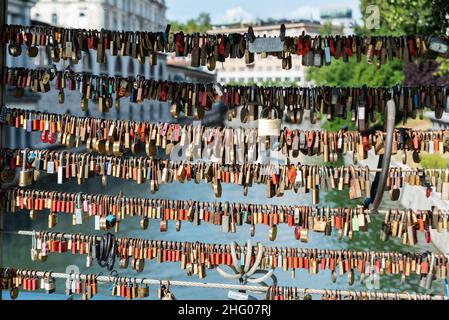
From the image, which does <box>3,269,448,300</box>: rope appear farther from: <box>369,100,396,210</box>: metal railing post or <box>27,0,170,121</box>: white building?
<box>27,0,170,121</box>: white building

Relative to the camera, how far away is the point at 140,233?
2086 centimetres

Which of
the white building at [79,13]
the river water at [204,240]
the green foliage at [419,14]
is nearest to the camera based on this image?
the river water at [204,240]

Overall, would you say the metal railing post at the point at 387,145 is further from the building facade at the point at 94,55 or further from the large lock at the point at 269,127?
the building facade at the point at 94,55

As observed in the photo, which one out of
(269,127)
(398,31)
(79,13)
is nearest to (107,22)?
(79,13)

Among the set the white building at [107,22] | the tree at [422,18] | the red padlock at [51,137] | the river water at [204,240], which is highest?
the white building at [107,22]

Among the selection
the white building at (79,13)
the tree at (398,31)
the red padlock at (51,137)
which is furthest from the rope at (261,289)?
the white building at (79,13)

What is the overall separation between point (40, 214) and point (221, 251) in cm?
1958

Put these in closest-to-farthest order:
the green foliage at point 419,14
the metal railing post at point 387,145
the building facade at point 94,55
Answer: the metal railing post at point 387,145 < the green foliage at point 419,14 < the building facade at point 94,55

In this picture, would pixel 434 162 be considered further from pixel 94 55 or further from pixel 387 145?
pixel 94 55

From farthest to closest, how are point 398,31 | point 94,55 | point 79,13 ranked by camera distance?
1. point 79,13
2. point 94,55
3. point 398,31

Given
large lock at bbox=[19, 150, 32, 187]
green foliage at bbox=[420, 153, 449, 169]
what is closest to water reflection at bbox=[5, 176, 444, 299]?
green foliage at bbox=[420, 153, 449, 169]

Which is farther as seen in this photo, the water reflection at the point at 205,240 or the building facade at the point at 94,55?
the building facade at the point at 94,55

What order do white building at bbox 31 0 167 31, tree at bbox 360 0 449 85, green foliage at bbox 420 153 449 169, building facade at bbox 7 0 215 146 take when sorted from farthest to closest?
white building at bbox 31 0 167 31 → building facade at bbox 7 0 215 146 → tree at bbox 360 0 449 85 → green foliage at bbox 420 153 449 169
